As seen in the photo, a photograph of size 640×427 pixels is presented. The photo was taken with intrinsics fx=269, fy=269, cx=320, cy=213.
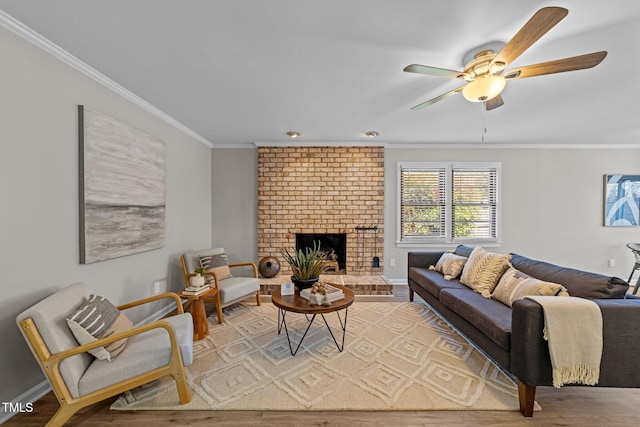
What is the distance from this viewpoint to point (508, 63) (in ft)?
5.72

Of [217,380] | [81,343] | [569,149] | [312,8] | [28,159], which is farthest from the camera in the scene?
[569,149]

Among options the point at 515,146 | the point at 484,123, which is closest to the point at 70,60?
the point at 484,123

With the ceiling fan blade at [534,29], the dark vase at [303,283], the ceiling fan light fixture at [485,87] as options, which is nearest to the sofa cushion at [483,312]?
the dark vase at [303,283]

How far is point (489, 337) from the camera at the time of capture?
2078mm

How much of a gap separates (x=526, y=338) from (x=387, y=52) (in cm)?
217

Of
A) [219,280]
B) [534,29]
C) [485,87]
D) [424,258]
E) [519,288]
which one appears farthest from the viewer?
[424,258]

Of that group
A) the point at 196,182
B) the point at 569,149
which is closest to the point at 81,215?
the point at 196,182

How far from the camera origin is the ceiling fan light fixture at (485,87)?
6.12 ft

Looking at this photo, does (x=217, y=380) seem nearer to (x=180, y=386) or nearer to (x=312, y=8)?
(x=180, y=386)

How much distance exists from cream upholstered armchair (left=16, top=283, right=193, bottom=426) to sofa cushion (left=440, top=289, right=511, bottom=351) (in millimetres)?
2262

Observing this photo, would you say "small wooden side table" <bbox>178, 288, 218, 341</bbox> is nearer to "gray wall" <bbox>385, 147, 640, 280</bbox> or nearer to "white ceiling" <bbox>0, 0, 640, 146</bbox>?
"white ceiling" <bbox>0, 0, 640, 146</bbox>

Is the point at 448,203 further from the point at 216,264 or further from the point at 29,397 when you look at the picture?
the point at 29,397

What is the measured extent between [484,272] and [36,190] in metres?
3.91

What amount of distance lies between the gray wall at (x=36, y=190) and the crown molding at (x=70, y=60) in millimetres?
41
